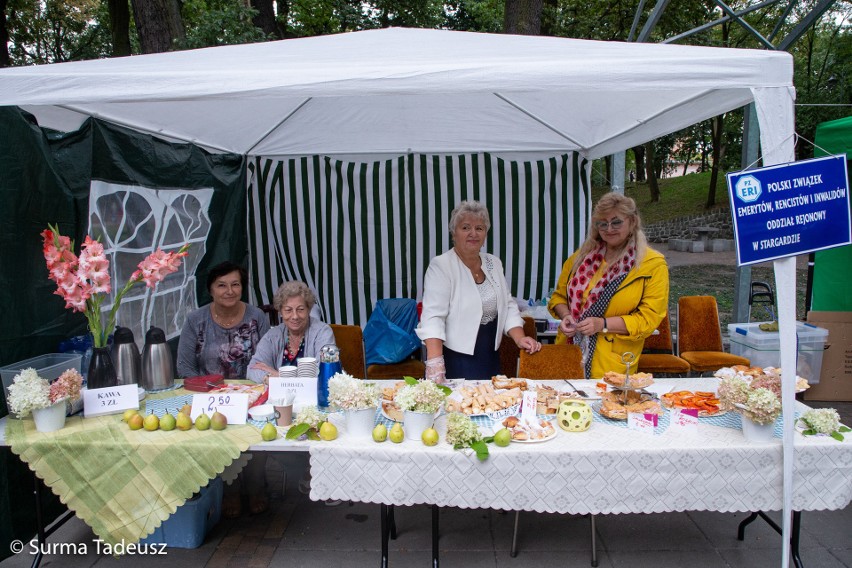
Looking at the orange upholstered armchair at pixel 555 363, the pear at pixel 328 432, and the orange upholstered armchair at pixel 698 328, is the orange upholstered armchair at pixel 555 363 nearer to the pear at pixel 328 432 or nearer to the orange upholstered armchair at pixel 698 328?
the pear at pixel 328 432

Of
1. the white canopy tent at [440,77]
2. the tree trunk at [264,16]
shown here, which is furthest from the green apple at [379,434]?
the tree trunk at [264,16]

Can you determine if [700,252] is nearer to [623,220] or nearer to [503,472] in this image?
[623,220]

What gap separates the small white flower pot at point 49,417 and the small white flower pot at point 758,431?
2.64 meters

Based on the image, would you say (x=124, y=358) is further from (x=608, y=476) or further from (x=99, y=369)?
(x=608, y=476)

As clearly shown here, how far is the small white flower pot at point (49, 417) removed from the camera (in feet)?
7.29

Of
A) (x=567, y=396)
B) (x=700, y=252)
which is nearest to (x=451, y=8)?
(x=700, y=252)

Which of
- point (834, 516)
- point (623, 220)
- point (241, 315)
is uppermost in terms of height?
point (623, 220)

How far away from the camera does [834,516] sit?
2.90 metres

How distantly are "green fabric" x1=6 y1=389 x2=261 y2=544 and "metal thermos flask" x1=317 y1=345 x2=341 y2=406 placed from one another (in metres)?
0.36

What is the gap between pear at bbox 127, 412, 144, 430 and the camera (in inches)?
88.0

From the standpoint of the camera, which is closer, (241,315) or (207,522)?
(207,522)

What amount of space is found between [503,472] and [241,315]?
189 centimetres

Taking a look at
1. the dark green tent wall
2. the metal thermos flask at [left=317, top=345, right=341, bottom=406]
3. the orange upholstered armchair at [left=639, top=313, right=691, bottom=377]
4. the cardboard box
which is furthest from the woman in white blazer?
the cardboard box

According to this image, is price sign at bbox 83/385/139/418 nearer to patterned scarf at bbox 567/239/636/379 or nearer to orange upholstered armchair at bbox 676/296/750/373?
patterned scarf at bbox 567/239/636/379
